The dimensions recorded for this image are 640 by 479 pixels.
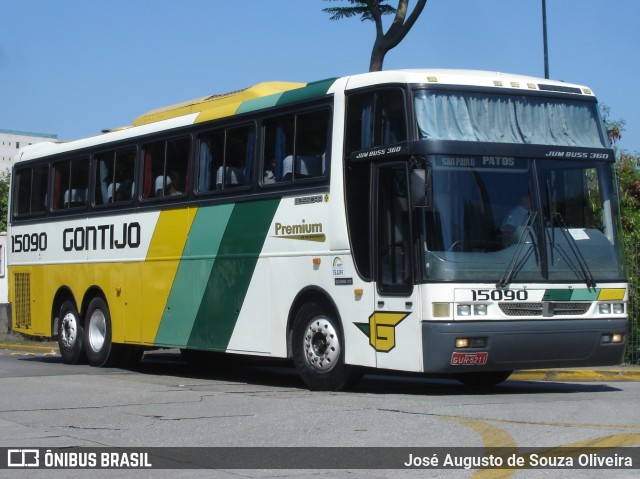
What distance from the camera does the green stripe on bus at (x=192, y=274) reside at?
52.8 ft

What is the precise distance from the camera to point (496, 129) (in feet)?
43.0

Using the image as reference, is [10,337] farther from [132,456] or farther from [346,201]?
[132,456]

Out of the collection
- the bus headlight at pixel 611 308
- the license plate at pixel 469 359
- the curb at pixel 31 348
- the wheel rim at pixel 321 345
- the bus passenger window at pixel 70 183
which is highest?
the bus passenger window at pixel 70 183

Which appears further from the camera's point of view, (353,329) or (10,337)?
(10,337)

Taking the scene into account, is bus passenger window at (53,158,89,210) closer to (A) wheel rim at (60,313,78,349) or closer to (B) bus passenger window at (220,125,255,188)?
(A) wheel rim at (60,313,78,349)

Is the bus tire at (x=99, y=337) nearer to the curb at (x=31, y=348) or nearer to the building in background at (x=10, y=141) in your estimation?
the curb at (x=31, y=348)

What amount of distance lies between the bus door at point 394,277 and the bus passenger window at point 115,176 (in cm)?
629

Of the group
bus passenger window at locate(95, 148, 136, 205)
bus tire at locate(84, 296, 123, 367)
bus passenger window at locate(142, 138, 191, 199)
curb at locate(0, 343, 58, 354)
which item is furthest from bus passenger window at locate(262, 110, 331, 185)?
curb at locate(0, 343, 58, 354)

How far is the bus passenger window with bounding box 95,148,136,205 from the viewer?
18.4m

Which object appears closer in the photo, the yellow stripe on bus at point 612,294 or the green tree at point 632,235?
the yellow stripe on bus at point 612,294

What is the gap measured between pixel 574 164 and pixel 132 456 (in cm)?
677

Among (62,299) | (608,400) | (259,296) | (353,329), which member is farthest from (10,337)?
(608,400)

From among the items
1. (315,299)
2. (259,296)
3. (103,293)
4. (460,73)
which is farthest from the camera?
(103,293)

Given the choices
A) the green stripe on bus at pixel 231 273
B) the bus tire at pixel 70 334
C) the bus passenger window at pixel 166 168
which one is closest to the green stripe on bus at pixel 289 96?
the green stripe on bus at pixel 231 273
